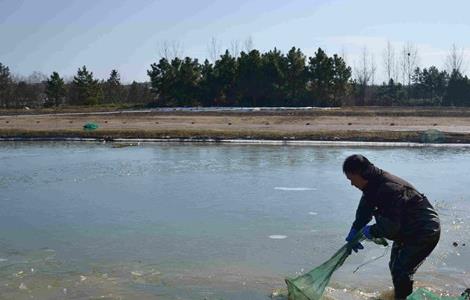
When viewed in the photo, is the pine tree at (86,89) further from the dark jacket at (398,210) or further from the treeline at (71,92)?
the dark jacket at (398,210)

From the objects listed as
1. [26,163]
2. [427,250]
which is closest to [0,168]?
[26,163]

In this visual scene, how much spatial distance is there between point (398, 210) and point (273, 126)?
893 inches

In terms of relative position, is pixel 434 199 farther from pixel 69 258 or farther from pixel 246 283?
pixel 69 258

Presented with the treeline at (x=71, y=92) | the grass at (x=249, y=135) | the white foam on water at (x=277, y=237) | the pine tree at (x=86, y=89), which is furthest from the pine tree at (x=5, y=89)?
the white foam on water at (x=277, y=237)

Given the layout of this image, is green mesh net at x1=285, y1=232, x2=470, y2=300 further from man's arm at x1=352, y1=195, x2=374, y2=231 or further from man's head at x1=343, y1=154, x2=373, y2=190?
man's head at x1=343, y1=154, x2=373, y2=190

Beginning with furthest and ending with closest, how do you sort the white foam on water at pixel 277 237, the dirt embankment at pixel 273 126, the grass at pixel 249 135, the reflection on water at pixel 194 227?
the dirt embankment at pixel 273 126 → the grass at pixel 249 135 → the white foam on water at pixel 277 237 → the reflection on water at pixel 194 227

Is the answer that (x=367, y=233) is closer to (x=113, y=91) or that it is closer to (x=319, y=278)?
(x=319, y=278)

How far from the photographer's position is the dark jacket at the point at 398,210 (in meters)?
4.08

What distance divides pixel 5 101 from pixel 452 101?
125 ft

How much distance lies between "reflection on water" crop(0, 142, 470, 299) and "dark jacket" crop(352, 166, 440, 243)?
123 cm

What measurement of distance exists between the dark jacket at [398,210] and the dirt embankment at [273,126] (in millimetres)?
17225

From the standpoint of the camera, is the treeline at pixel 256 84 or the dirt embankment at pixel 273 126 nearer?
the dirt embankment at pixel 273 126

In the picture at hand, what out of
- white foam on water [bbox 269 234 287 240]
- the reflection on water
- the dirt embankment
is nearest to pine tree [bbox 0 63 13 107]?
the dirt embankment

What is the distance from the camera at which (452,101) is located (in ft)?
156
